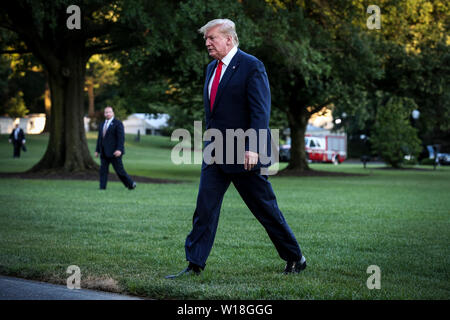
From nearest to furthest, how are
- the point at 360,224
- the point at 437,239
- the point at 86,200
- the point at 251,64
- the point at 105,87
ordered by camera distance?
the point at 251,64
the point at 437,239
the point at 360,224
the point at 86,200
the point at 105,87

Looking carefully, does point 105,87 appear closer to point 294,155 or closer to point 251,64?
point 294,155

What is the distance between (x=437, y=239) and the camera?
335 inches

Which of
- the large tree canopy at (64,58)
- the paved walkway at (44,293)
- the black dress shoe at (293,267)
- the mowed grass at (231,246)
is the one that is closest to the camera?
the paved walkway at (44,293)

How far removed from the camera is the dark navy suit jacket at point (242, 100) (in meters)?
5.44

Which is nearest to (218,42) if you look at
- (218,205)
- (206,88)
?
(206,88)

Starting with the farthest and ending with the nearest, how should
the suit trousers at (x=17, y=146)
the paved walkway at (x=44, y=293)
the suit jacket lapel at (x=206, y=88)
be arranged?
the suit trousers at (x=17, y=146), the suit jacket lapel at (x=206, y=88), the paved walkway at (x=44, y=293)

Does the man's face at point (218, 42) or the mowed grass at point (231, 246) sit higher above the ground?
the man's face at point (218, 42)

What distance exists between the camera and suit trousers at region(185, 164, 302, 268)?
5.57 metres

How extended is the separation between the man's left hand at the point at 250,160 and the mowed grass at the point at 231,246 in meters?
1.00

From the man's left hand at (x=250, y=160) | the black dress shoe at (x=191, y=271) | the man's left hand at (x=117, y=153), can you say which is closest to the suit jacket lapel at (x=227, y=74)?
the man's left hand at (x=250, y=160)

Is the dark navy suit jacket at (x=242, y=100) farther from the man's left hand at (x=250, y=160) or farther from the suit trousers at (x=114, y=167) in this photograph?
the suit trousers at (x=114, y=167)

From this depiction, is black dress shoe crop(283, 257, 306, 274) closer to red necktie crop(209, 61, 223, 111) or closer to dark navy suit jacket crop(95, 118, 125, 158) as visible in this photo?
red necktie crop(209, 61, 223, 111)

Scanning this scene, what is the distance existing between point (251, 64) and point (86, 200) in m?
9.07
